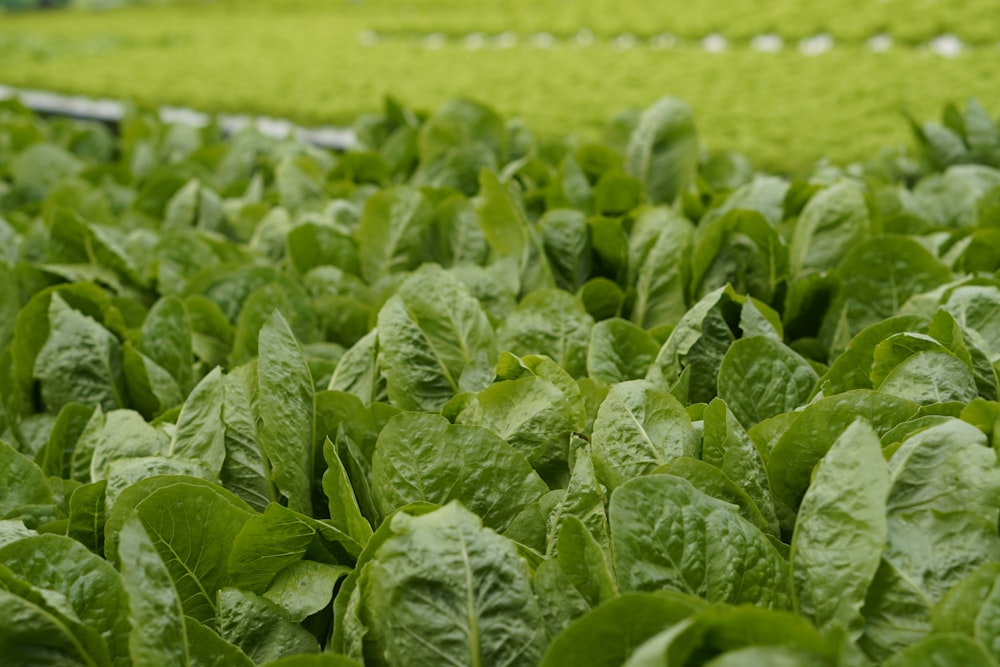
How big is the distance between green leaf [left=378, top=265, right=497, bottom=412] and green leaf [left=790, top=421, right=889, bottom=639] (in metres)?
0.52

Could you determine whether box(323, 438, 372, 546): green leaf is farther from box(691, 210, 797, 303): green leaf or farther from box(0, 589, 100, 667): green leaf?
box(691, 210, 797, 303): green leaf

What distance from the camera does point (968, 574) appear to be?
0.77 m

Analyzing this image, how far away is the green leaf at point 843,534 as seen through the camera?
77 cm

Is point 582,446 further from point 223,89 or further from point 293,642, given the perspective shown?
point 223,89


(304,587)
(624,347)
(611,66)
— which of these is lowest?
(611,66)

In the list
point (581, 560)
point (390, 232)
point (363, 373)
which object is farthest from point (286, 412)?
point (390, 232)

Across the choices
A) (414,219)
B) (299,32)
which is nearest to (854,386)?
(414,219)

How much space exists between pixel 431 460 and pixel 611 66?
20.9 ft

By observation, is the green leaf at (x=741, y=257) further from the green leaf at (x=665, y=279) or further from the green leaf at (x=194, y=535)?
the green leaf at (x=194, y=535)

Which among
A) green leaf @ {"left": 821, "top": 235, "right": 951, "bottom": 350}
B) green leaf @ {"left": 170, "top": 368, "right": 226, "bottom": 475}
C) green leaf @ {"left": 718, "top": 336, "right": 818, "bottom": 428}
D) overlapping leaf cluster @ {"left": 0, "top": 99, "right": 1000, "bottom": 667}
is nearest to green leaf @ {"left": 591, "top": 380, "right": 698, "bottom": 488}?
overlapping leaf cluster @ {"left": 0, "top": 99, "right": 1000, "bottom": 667}

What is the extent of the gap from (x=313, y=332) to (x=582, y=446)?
63cm

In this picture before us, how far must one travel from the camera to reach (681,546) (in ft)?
2.65

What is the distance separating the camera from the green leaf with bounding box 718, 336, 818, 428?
1.10 m

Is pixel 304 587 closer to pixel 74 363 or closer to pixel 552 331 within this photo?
pixel 552 331
